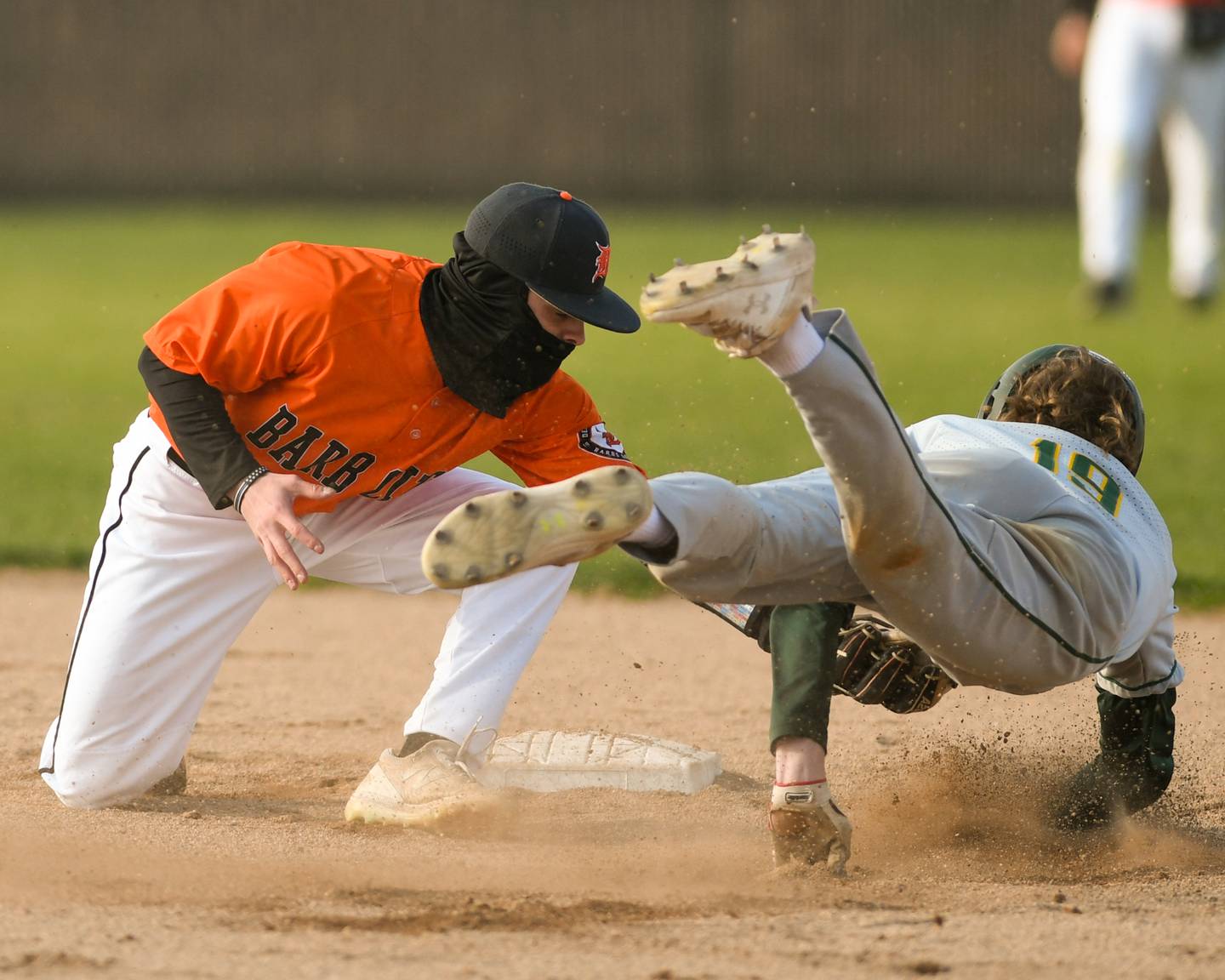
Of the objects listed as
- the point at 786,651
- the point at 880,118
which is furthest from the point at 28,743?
the point at 880,118

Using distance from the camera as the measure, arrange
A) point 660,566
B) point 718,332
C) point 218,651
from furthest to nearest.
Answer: point 218,651
point 660,566
point 718,332

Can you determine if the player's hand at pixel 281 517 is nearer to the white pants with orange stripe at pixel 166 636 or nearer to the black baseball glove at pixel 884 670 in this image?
the white pants with orange stripe at pixel 166 636

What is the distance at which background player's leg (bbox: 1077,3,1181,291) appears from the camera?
37.1ft

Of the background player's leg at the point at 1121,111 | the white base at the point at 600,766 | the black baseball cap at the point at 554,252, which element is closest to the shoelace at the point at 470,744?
the white base at the point at 600,766

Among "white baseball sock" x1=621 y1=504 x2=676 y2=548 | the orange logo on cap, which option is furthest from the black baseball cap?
"white baseball sock" x1=621 y1=504 x2=676 y2=548

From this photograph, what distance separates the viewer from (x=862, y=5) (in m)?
21.7

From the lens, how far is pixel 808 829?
3.31 m

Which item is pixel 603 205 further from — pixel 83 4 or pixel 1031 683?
pixel 1031 683

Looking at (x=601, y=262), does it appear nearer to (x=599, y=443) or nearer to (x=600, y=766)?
(x=599, y=443)

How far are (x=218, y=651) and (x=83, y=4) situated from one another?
19614 mm

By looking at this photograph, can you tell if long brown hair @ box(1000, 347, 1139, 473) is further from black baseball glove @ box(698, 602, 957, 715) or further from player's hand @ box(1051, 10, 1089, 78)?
player's hand @ box(1051, 10, 1089, 78)

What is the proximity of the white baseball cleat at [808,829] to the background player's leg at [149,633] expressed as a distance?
1.39 meters

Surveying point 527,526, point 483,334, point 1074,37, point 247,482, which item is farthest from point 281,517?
point 1074,37

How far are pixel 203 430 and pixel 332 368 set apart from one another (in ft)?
0.95
